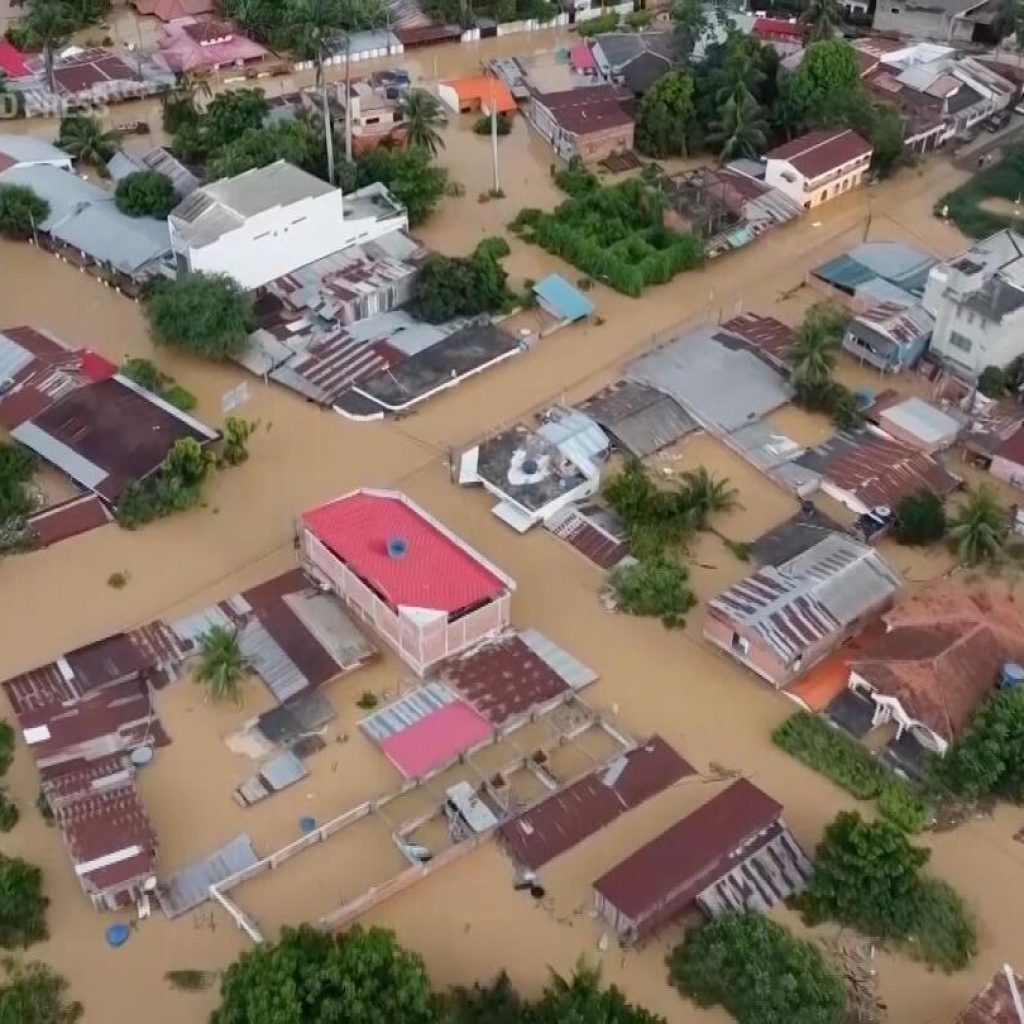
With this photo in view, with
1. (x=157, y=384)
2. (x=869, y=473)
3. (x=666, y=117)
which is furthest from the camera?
(x=666, y=117)

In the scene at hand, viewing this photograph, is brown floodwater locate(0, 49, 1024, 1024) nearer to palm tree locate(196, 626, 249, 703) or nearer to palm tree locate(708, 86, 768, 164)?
palm tree locate(196, 626, 249, 703)

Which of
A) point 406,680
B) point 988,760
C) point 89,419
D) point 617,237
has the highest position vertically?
point 617,237

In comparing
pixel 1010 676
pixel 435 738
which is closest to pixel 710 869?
pixel 435 738

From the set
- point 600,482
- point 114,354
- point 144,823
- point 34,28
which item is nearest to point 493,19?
point 34,28

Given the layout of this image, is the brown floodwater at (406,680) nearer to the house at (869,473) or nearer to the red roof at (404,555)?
the house at (869,473)

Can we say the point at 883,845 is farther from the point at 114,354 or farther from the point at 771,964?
the point at 114,354

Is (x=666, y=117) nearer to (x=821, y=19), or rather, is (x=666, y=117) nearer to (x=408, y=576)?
(x=821, y=19)
